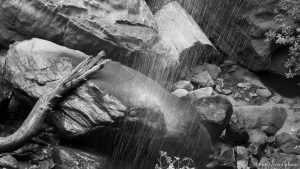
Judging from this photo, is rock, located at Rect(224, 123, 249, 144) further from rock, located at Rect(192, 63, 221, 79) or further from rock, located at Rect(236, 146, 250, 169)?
rock, located at Rect(192, 63, 221, 79)

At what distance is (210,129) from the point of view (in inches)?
302

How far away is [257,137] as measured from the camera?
26.1ft

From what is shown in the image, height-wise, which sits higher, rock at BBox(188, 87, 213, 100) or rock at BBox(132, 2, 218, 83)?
rock at BBox(132, 2, 218, 83)

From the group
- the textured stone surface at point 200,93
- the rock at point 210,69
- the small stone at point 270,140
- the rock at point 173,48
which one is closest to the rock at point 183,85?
the rock at point 173,48

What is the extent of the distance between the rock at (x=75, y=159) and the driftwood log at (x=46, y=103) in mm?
499

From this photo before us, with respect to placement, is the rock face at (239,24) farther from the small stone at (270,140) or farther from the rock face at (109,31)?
the small stone at (270,140)

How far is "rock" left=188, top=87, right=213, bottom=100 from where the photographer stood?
808 cm

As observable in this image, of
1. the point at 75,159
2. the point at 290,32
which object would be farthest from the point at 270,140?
the point at 75,159

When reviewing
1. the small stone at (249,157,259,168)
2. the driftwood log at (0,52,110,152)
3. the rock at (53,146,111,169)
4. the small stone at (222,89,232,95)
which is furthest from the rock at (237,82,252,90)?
the rock at (53,146,111,169)

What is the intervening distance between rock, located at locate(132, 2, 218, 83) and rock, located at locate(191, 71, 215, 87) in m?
0.29

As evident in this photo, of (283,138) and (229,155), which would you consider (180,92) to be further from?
(283,138)

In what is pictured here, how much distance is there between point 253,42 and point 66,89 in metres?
4.76

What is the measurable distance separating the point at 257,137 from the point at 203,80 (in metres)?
1.83

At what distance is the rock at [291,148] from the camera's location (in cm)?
742
